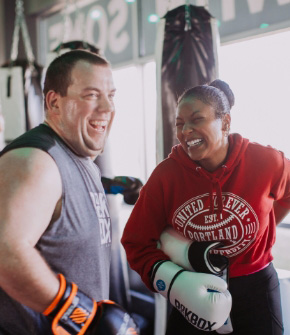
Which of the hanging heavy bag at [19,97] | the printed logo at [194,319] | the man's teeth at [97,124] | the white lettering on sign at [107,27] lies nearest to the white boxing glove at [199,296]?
the printed logo at [194,319]

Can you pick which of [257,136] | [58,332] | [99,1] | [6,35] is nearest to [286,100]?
[257,136]

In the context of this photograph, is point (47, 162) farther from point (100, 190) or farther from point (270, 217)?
point (270, 217)

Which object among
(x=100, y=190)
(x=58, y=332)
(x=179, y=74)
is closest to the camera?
(x=58, y=332)

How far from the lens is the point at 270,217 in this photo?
0.79m

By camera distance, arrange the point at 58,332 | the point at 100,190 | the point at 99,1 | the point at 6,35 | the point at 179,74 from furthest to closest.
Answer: the point at 6,35 → the point at 99,1 → the point at 179,74 → the point at 100,190 → the point at 58,332

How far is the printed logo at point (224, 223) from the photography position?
0.75 meters

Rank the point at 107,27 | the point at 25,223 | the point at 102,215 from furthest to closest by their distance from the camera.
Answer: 1. the point at 107,27
2. the point at 102,215
3. the point at 25,223

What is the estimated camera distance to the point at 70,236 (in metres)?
0.78

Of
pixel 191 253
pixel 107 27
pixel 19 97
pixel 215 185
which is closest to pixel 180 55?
pixel 215 185

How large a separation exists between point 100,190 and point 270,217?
422mm

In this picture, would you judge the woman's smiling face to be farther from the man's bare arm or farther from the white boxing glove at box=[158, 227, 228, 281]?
the man's bare arm

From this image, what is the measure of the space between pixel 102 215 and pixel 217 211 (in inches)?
11.3

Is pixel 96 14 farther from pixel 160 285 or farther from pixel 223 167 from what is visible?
pixel 160 285

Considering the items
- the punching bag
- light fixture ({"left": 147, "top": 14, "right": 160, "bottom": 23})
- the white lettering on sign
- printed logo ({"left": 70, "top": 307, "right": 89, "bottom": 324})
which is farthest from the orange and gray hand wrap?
the white lettering on sign
